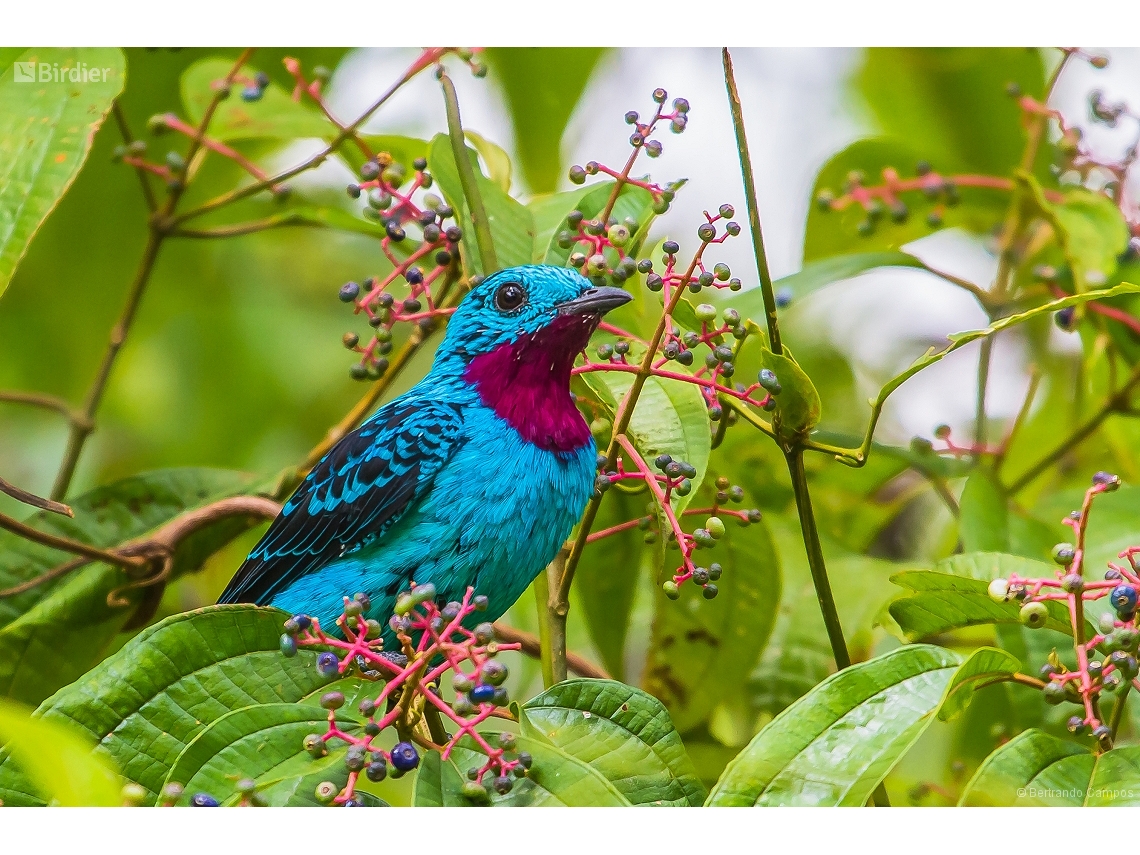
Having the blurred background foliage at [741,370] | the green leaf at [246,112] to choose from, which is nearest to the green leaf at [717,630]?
the blurred background foliage at [741,370]

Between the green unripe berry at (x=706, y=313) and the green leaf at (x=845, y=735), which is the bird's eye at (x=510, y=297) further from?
the green leaf at (x=845, y=735)

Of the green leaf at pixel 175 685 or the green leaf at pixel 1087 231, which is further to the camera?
the green leaf at pixel 1087 231

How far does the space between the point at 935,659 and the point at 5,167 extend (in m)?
2.13

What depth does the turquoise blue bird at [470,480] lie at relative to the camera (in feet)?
8.67

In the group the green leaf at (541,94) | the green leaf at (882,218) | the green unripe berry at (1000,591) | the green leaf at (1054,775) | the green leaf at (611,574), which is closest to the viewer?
the green leaf at (1054,775)

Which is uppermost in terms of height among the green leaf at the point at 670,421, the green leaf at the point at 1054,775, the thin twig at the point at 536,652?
the green leaf at the point at 670,421

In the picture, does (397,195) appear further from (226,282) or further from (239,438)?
(226,282)

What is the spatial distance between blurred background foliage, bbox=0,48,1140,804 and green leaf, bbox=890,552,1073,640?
0.14 metres

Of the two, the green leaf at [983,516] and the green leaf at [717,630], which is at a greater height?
the green leaf at [983,516]

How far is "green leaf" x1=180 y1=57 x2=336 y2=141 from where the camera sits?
3420mm

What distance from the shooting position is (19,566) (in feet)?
10.2

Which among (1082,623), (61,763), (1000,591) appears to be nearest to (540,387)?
(1000,591)

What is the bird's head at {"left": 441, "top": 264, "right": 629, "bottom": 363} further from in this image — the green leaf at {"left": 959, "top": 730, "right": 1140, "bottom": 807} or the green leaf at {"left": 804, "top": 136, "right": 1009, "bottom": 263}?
the green leaf at {"left": 804, "top": 136, "right": 1009, "bottom": 263}

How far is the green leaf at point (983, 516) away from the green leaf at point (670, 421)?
0.91m
